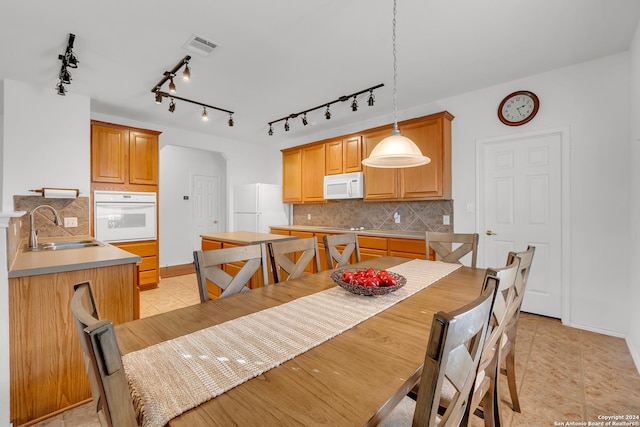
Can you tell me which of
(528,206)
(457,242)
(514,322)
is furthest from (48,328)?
(528,206)

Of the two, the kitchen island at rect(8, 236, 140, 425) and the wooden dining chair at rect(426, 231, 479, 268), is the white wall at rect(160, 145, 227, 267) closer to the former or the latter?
the kitchen island at rect(8, 236, 140, 425)

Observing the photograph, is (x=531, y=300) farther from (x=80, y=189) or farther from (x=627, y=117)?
(x=80, y=189)

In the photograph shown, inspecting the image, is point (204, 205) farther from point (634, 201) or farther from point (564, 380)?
point (634, 201)

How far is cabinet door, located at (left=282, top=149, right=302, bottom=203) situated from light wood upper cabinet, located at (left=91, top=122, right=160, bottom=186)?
2.21 metres

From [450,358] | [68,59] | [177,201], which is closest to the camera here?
[450,358]

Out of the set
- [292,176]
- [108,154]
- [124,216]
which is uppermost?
[108,154]

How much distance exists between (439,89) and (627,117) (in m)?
1.69

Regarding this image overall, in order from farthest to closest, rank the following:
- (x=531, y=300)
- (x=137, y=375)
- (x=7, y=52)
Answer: (x=531, y=300) < (x=7, y=52) < (x=137, y=375)

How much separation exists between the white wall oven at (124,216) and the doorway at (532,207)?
177 inches

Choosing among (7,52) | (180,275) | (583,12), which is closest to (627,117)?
(583,12)

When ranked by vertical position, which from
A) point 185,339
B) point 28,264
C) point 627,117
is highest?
point 627,117

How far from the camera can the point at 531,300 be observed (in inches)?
122

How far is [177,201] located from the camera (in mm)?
6086

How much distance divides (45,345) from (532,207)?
4.22 m
